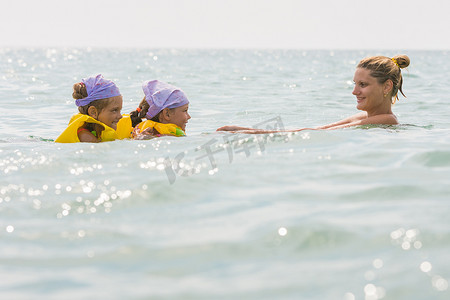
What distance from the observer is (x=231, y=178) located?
443 cm

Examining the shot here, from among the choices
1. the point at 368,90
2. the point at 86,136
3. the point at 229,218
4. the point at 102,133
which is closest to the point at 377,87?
the point at 368,90

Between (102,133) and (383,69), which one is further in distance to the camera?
(383,69)

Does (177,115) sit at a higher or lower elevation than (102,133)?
higher

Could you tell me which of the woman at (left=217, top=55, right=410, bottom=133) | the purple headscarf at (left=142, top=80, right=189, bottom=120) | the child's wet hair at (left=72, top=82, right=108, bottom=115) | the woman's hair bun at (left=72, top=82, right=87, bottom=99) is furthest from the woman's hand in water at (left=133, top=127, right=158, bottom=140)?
the woman at (left=217, top=55, right=410, bottom=133)

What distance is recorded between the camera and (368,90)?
7.14 m

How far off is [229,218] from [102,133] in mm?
3199

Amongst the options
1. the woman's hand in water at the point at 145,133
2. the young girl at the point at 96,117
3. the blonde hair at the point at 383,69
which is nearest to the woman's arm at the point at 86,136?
the young girl at the point at 96,117

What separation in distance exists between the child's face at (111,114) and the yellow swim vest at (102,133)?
0.16 m

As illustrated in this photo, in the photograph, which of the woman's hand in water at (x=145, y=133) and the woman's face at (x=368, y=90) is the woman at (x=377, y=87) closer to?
the woman's face at (x=368, y=90)

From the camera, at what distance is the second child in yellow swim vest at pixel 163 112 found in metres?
6.40

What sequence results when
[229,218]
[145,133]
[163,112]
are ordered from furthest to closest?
[163,112] < [145,133] < [229,218]

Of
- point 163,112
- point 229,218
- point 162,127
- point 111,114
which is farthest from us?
point 111,114

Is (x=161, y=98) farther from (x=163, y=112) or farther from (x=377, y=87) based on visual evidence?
(x=377, y=87)

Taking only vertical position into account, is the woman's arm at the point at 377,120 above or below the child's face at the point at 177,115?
below
